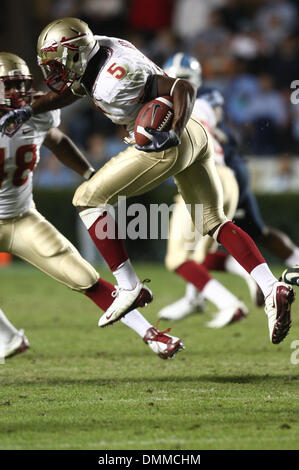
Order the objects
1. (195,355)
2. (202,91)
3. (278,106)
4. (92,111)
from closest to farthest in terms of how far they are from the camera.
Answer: (195,355) → (202,91) → (278,106) → (92,111)

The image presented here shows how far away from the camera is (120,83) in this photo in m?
3.82

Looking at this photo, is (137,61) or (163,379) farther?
Result: (163,379)

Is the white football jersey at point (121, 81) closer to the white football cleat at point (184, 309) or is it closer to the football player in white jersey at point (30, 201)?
the football player in white jersey at point (30, 201)

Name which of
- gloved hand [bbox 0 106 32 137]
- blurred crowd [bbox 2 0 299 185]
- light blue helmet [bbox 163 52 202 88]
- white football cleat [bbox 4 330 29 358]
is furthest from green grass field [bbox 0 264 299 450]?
blurred crowd [bbox 2 0 299 185]

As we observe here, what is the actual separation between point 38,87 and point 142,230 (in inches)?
195

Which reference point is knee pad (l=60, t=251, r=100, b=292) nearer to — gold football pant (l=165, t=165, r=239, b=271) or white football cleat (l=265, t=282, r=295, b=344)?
white football cleat (l=265, t=282, r=295, b=344)

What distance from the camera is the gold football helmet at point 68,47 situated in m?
3.90

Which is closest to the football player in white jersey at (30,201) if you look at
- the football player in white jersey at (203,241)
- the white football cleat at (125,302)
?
the white football cleat at (125,302)

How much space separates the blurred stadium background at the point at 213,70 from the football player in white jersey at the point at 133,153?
178 inches

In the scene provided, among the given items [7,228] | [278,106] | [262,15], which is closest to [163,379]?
[7,228]

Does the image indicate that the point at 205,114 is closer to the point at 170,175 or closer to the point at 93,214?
the point at 170,175

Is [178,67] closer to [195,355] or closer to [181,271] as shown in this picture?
[181,271]

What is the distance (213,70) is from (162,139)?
799 cm

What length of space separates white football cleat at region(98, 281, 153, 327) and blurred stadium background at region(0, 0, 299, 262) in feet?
15.5
